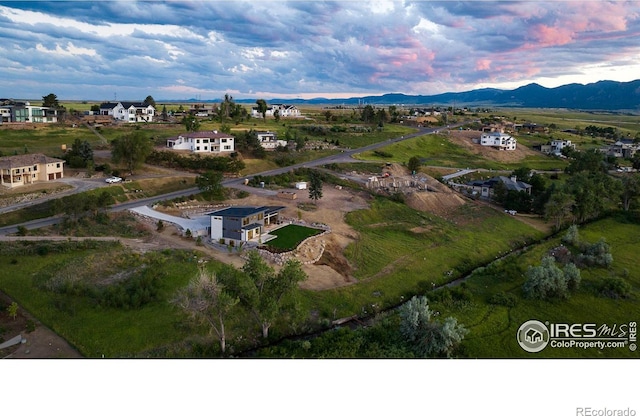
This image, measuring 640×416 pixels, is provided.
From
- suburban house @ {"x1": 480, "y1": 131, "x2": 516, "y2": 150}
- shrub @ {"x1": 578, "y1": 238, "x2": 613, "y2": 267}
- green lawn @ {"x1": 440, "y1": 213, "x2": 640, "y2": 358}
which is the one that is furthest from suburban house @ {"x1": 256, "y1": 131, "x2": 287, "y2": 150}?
shrub @ {"x1": 578, "y1": 238, "x2": 613, "y2": 267}

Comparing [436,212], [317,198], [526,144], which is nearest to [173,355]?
[317,198]

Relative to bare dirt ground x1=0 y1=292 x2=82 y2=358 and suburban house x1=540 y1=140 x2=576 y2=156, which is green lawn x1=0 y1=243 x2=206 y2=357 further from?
suburban house x1=540 y1=140 x2=576 y2=156

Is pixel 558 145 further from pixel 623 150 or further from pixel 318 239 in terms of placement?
pixel 318 239

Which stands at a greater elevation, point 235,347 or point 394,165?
point 394,165

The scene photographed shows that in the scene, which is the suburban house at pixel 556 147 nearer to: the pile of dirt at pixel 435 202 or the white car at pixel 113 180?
the pile of dirt at pixel 435 202

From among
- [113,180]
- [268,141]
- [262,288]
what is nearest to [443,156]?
[268,141]

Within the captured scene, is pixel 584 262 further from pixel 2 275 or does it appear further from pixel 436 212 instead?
pixel 2 275

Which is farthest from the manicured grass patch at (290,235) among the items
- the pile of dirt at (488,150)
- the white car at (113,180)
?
the pile of dirt at (488,150)
